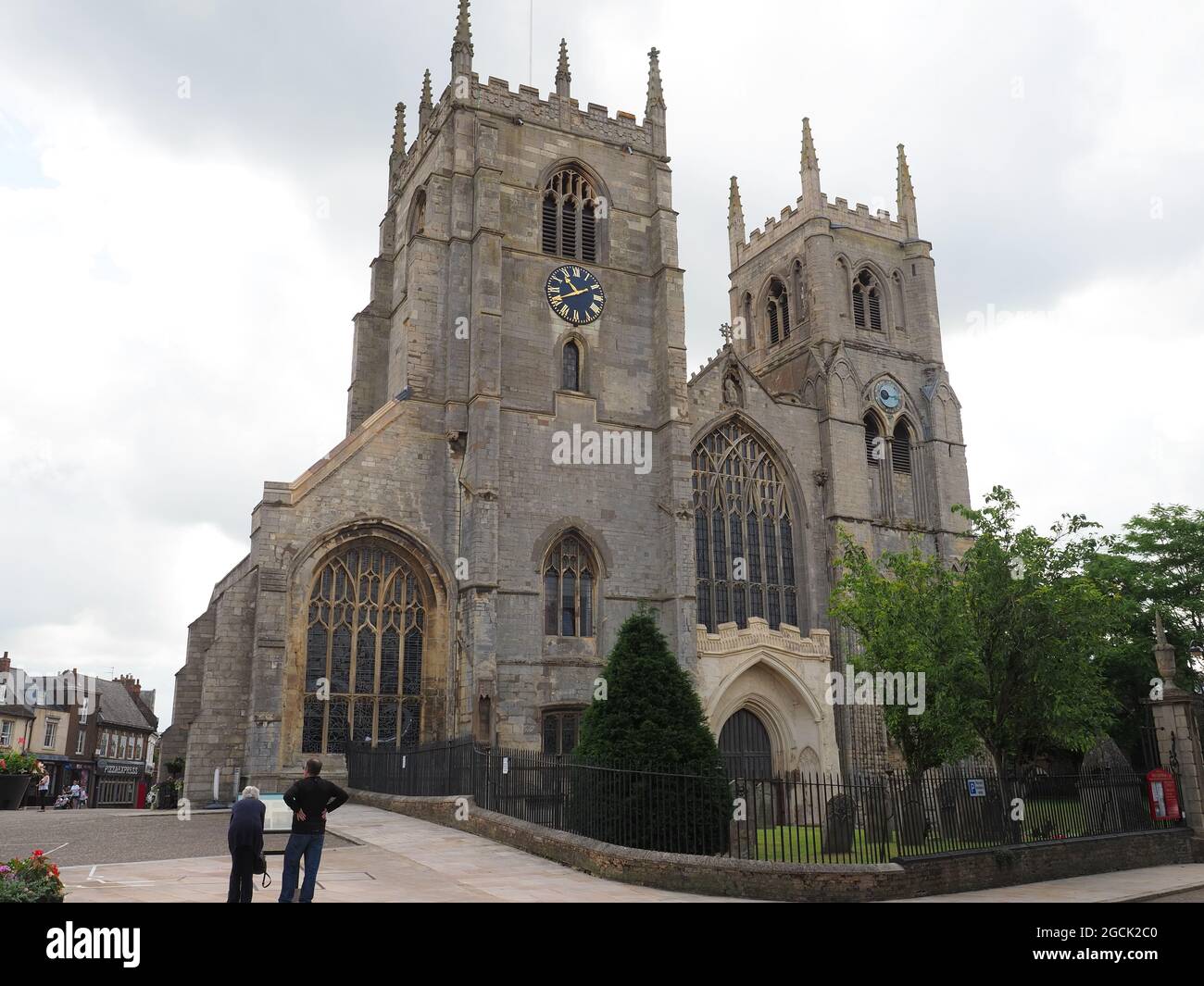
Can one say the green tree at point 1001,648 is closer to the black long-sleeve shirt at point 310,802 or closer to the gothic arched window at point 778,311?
the black long-sleeve shirt at point 310,802

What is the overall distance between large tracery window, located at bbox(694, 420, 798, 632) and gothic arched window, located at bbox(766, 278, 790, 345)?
7675mm

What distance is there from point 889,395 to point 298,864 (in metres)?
29.9

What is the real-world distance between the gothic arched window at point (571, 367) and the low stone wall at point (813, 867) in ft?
47.7

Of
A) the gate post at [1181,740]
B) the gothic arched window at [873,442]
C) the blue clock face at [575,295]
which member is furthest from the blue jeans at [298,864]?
the gothic arched window at [873,442]

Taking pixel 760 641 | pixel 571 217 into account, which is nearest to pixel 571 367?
pixel 571 217

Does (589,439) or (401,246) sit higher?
(401,246)

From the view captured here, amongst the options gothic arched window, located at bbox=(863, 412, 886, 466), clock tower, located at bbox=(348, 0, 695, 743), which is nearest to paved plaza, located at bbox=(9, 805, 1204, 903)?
clock tower, located at bbox=(348, 0, 695, 743)

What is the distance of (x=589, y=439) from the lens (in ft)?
94.5

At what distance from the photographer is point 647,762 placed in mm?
14602

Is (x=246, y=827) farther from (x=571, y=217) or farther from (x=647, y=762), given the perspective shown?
(x=571, y=217)

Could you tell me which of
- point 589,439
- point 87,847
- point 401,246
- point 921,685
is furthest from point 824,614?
point 87,847

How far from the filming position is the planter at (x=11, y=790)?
2284cm
